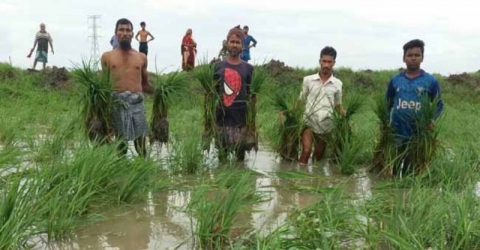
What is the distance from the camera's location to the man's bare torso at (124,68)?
16.3ft

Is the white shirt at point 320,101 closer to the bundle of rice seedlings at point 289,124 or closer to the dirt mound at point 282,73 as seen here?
the bundle of rice seedlings at point 289,124

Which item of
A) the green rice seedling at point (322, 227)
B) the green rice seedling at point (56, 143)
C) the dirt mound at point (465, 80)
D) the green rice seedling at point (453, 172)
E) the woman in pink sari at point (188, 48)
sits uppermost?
the woman in pink sari at point (188, 48)

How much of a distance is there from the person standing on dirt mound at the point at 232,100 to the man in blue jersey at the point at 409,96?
1.41 meters

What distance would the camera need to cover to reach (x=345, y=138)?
5.36 metres

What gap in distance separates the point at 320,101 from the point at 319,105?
4 centimetres

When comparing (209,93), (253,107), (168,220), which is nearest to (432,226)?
(168,220)

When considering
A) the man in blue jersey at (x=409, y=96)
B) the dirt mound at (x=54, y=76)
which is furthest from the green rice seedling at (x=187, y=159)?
the dirt mound at (x=54, y=76)

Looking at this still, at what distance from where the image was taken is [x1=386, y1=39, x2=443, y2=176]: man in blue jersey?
4.89m

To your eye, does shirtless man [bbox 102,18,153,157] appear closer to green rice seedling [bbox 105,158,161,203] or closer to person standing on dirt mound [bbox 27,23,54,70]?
green rice seedling [bbox 105,158,161,203]

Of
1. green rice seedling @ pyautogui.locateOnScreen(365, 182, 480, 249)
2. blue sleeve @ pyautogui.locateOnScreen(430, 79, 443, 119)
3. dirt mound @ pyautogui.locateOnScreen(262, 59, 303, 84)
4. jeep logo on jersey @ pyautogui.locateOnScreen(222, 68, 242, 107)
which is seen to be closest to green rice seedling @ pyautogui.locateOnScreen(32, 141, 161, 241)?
jeep logo on jersey @ pyautogui.locateOnScreen(222, 68, 242, 107)

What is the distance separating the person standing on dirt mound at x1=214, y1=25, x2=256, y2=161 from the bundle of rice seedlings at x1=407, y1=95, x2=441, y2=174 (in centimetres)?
158

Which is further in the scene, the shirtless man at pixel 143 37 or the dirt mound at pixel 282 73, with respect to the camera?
the dirt mound at pixel 282 73

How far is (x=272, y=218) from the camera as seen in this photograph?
141 inches

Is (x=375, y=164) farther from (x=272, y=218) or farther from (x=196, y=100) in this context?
(x=196, y=100)
